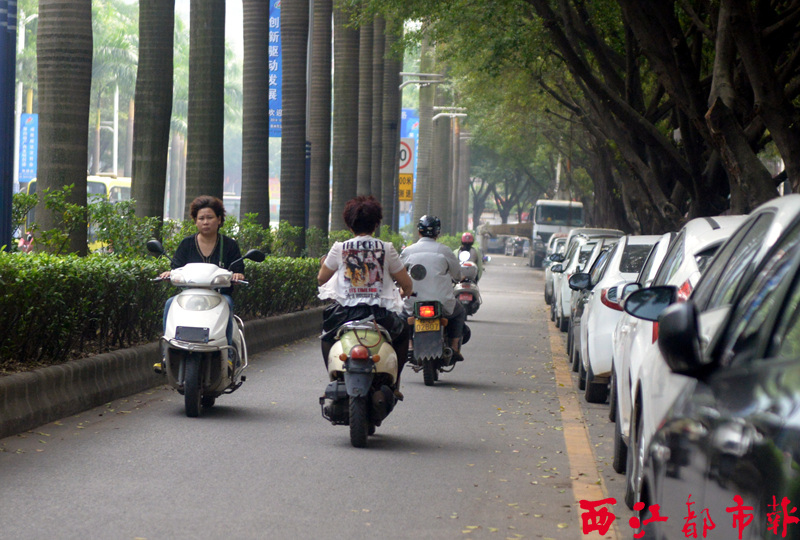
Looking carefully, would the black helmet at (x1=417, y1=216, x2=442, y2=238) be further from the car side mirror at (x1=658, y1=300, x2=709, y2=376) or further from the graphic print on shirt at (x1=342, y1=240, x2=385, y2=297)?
the car side mirror at (x1=658, y1=300, x2=709, y2=376)

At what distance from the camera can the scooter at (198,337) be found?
899 cm

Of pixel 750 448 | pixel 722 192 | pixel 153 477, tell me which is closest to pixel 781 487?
pixel 750 448

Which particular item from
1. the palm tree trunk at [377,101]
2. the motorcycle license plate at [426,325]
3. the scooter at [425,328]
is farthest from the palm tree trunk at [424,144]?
the motorcycle license plate at [426,325]

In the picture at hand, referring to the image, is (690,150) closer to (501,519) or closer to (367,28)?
(367,28)

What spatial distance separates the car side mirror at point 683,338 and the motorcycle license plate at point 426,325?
844 cm

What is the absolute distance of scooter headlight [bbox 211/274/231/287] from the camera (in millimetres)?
9234

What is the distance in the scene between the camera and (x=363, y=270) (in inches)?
323

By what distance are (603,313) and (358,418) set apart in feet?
12.2

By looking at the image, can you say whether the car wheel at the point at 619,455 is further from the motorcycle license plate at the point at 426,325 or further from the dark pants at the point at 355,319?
the motorcycle license plate at the point at 426,325

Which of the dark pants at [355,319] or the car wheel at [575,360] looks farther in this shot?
the car wheel at [575,360]

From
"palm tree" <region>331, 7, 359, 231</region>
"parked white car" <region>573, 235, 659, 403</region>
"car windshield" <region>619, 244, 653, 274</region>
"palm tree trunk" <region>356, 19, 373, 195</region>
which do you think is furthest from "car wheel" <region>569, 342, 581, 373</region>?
"palm tree trunk" <region>356, 19, 373, 195</region>

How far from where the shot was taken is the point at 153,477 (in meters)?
6.78

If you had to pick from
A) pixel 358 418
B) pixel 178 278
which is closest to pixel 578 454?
pixel 358 418

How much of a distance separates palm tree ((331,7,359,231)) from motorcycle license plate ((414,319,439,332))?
47.6 ft
